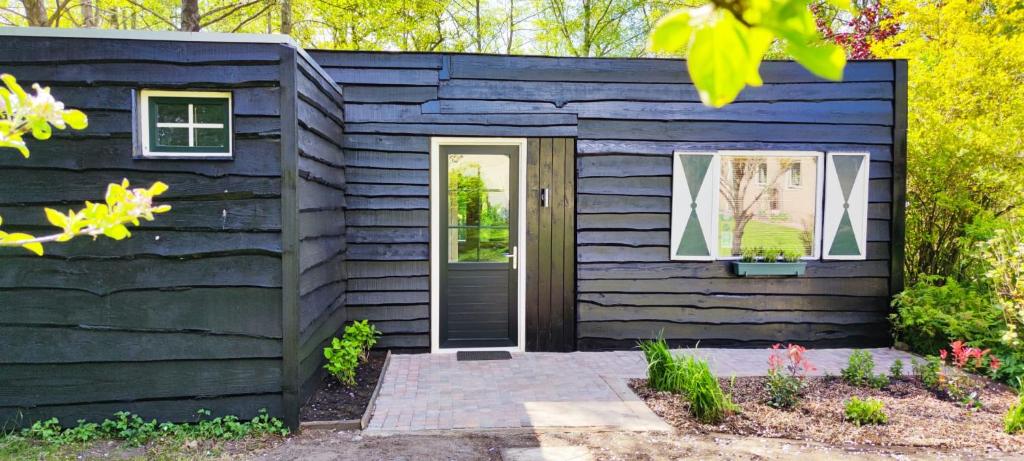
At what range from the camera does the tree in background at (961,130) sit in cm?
505

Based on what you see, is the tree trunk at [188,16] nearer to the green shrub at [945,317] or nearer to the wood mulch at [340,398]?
the wood mulch at [340,398]

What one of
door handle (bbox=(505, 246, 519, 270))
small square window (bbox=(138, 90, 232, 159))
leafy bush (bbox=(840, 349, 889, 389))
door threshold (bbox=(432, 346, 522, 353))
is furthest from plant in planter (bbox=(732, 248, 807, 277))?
small square window (bbox=(138, 90, 232, 159))

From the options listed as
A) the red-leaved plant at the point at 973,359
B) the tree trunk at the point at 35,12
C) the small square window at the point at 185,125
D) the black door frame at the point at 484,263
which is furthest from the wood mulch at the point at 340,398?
the tree trunk at the point at 35,12

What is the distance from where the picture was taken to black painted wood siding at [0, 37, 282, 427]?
321 centimetres

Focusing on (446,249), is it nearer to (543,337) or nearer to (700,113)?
(543,337)

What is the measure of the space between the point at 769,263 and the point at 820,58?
5.03 meters

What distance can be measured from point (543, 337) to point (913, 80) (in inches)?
172

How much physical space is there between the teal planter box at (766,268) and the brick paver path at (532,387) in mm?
708

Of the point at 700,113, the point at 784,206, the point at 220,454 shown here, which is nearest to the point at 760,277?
the point at 784,206

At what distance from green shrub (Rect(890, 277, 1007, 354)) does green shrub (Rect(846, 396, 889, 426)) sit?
172 cm

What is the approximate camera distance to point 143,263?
3256mm

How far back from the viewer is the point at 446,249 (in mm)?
5152

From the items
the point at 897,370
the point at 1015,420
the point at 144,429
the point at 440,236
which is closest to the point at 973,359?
the point at 897,370

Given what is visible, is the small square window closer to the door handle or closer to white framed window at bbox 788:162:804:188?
the door handle
